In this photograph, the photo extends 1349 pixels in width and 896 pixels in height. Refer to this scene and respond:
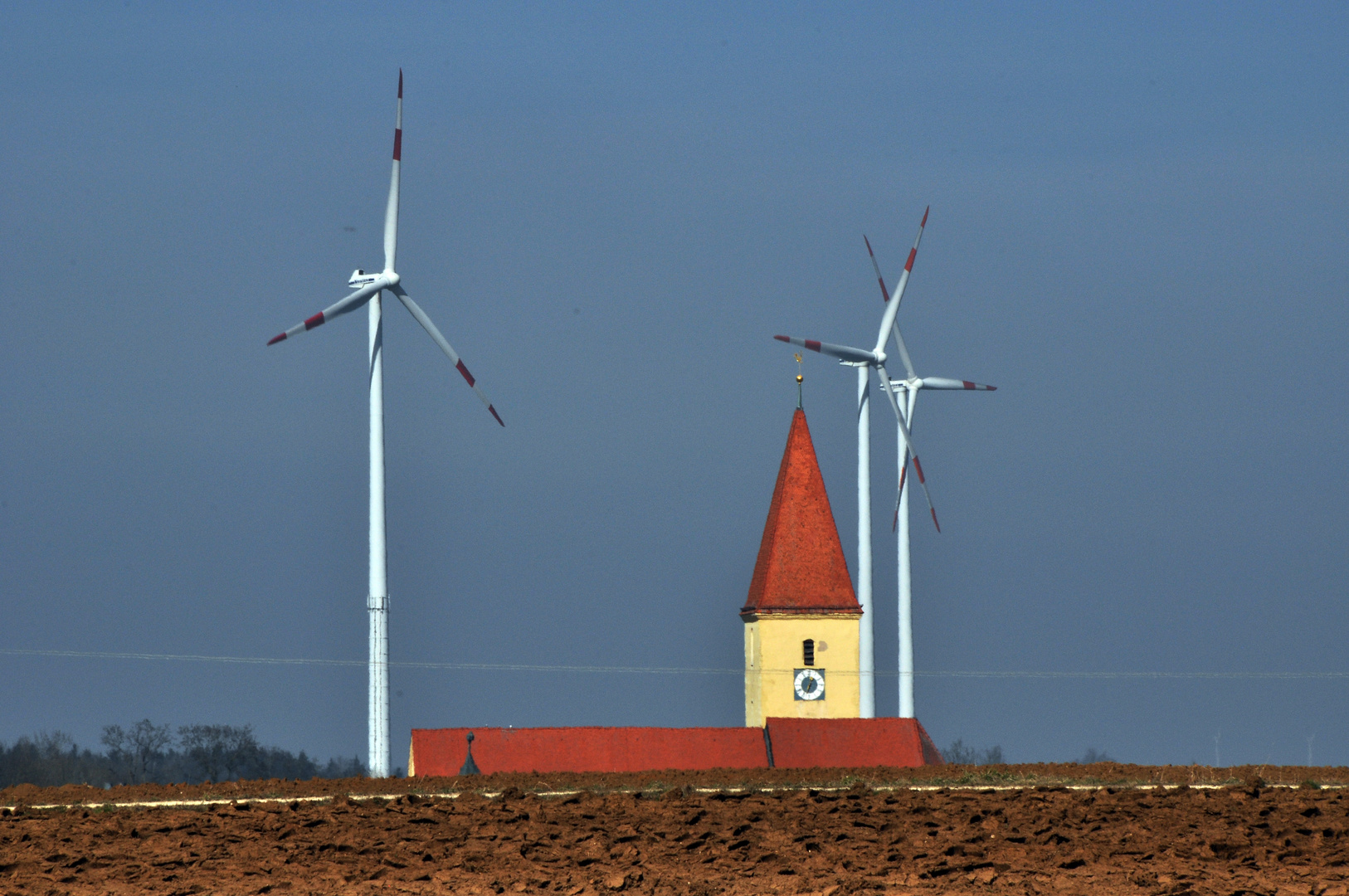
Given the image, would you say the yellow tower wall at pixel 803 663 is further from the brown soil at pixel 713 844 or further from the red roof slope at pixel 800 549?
the brown soil at pixel 713 844

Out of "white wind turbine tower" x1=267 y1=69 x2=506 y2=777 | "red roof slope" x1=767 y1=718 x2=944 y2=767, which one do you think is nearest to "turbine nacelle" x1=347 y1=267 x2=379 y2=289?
"white wind turbine tower" x1=267 y1=69 x2=506 y2=777

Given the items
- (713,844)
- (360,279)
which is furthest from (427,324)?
(713,844)

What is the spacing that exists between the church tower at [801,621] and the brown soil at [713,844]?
4221 centimetres

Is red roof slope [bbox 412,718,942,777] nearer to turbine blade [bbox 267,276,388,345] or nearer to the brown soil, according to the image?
turbine blade [bbox 267,276,388,345]

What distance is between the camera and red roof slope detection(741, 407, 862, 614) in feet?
241

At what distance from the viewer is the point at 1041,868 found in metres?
22.3

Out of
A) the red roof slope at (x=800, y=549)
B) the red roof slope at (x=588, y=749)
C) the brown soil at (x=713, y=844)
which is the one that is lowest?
the red roof slope at (x=588, y=749)

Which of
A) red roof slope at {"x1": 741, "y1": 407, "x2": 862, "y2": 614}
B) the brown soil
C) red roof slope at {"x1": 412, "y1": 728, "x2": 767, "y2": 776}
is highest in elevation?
red roof slope at {"x1": 741, "y1": 407, "x2": 862, "y2": 614}

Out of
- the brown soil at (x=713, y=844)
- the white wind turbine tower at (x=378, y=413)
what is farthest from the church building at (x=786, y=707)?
the brown soil at (x=713, y=844)

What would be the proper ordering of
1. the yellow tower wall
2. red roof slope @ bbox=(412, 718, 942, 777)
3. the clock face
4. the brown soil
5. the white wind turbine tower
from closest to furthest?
the brown soil → the white wind turbine tower → red roof slope @ bbox=(412, 718, 942, 777) → the yellow tower wall → the clock face

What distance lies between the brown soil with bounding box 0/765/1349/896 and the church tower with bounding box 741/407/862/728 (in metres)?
42.2

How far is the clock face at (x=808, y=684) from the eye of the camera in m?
73.1

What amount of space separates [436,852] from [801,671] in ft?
165

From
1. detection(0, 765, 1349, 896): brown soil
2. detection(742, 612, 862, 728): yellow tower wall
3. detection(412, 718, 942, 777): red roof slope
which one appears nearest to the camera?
detection(0, 765, 1349, 896): brown soil
